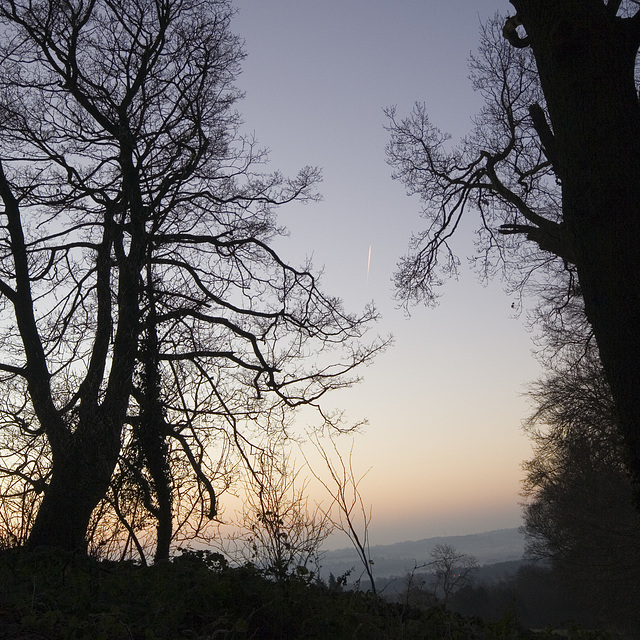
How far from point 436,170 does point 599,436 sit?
814cm

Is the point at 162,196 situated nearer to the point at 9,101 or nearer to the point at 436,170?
the point at 9,101

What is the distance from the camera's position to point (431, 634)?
460cm

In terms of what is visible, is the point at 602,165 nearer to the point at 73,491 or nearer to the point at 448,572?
the point at 448,572

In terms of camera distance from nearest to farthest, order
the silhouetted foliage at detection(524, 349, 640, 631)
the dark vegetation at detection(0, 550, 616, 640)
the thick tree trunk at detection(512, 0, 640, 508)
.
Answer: the thick tree trunk at detection(512, 0, 640, 508)
the dark vegetation at detection(0, 550, 616, 640)
the silhouetted foliage at detection(524, 349, 640, 631)

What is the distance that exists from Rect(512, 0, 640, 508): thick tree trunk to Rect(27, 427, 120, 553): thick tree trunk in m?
5.52

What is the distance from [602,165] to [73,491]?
615 centimetres

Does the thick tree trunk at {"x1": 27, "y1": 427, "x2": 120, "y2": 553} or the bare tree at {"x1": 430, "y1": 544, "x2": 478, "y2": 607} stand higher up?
the thick tree trunk at {"x1": 27, "y1": 427, "x2": 120, "y2": 553}

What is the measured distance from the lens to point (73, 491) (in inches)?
270

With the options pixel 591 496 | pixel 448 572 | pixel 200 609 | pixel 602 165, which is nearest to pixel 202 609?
pixel 200 609

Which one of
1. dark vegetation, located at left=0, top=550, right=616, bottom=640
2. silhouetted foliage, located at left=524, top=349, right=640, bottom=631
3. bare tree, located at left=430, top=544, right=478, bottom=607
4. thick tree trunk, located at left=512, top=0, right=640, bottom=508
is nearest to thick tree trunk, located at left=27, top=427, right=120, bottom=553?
dark vegetation, located at left=0, top=550, right=616, bottom=640

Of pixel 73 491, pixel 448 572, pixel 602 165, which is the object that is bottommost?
pixel 448 572

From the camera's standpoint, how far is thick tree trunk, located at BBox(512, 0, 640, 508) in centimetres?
353

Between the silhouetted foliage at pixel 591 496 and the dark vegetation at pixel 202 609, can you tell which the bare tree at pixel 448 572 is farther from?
the silhouetted foliage at pixel 591 496

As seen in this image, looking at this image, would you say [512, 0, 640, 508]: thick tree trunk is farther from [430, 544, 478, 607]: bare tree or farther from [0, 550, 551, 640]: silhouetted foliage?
[0, 550, 551, 640]: silhouetted foliage
